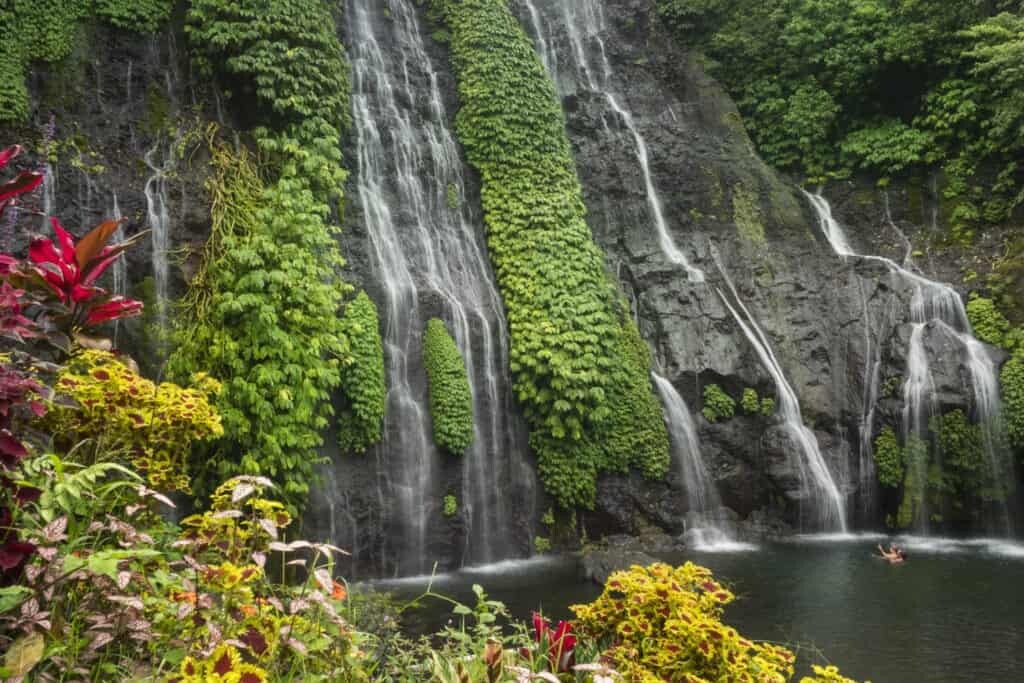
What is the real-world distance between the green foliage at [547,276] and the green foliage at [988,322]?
5784mm

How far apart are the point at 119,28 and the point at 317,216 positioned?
446 centimetres

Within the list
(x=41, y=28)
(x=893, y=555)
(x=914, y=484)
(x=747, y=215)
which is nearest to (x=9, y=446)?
(x=41, y=28)

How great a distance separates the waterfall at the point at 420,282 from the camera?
31.8 ft

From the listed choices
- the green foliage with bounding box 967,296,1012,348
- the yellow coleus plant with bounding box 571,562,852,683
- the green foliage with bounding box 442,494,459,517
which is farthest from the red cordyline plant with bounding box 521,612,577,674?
the green foliage with bounding box 967,296,1012,348

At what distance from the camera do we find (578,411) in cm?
1074

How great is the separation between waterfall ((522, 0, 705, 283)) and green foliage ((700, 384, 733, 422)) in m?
3.02

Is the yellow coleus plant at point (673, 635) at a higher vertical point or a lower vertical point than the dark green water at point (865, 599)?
higher

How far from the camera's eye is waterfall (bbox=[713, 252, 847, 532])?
37.8 feet

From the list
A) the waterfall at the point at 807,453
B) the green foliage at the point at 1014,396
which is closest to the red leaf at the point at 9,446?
the waterfall at the point at 807,453

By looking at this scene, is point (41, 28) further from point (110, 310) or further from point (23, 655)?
point (23, 655)

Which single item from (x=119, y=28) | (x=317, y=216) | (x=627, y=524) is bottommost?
(x=627, y=524)

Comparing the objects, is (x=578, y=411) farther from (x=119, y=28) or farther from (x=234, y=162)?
(x=119, y=28)

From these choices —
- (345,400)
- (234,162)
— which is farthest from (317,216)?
(345,400)

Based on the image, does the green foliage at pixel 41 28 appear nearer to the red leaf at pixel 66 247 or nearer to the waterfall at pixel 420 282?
the waterfall at pixel 420 282
